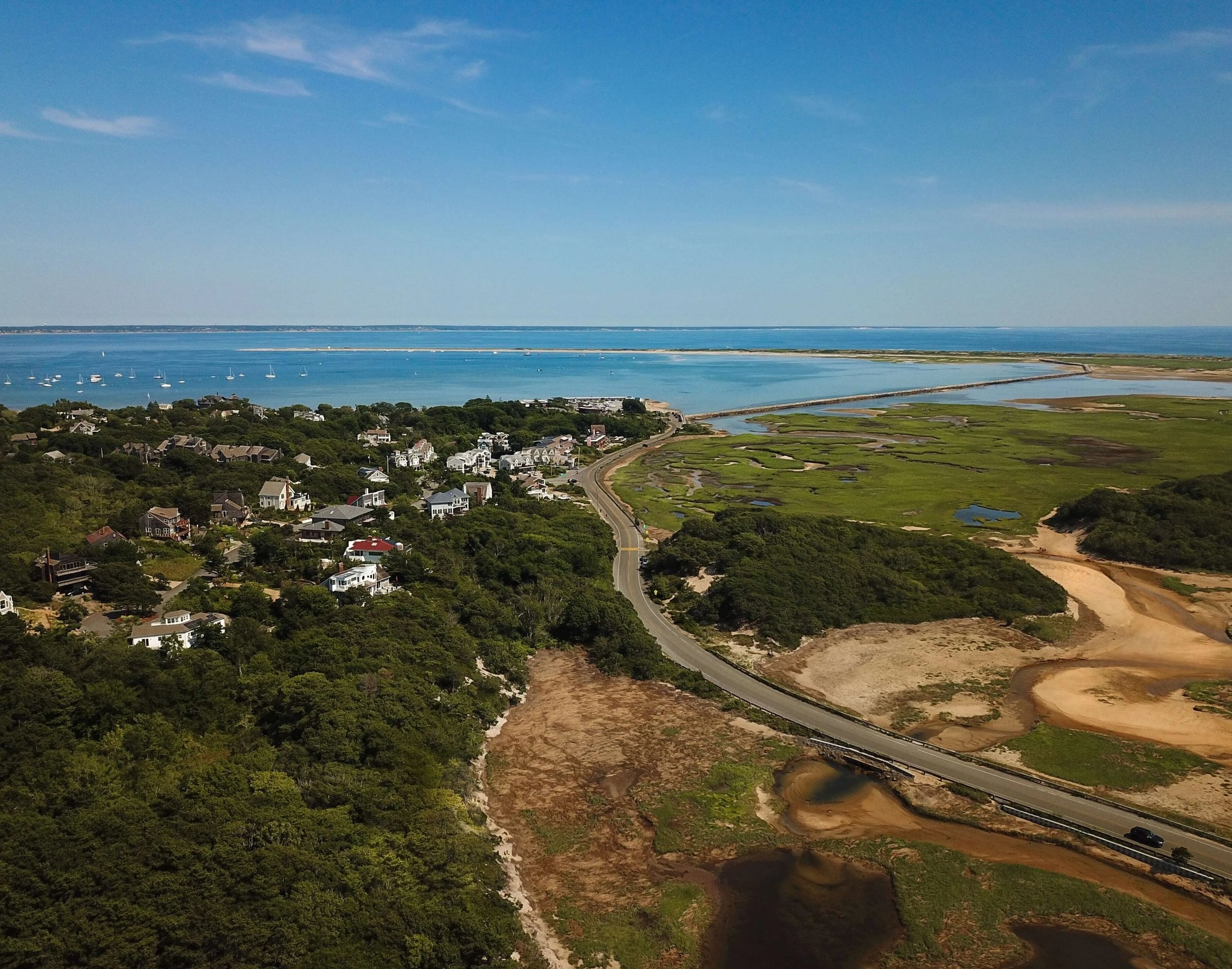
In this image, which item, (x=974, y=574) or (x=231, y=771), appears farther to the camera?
(x=974, y=574)

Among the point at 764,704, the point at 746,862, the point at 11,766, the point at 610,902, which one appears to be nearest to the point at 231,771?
the point at 11,766

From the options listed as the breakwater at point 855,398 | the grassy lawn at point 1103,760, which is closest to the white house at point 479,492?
the grassy lawn at point 1103,760

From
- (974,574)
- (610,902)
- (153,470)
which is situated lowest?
(610,902)

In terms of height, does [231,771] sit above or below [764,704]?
above

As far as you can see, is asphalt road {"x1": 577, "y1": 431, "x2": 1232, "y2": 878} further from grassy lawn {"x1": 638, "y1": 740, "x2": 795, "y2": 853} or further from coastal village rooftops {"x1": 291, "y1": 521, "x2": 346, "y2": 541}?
coastal village rooftops {"x1": 291, "y1": 521, "x2": 346, "y2": 541}

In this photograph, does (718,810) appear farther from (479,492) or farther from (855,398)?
(855,398)

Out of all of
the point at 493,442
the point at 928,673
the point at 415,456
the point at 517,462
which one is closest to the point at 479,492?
the point at 415,456

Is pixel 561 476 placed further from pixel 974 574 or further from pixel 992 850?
pixel 992 850
